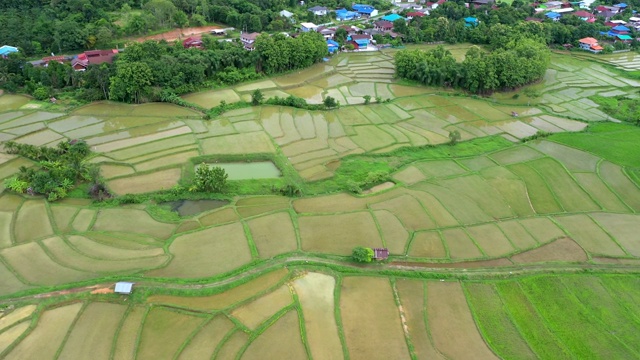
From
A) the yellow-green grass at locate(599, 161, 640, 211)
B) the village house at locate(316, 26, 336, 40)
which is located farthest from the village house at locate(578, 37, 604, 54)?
the village house at locate(316, 26, 336, 40)

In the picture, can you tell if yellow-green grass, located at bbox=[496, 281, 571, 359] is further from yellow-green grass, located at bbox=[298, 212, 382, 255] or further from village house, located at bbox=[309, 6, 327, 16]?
village house, located at bbox=[309, 6, 327, 16]

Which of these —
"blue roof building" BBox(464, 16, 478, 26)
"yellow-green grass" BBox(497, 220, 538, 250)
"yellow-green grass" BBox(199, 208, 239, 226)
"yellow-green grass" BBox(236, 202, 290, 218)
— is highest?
"blue roof building" BBox(464, 16, 478, 26)

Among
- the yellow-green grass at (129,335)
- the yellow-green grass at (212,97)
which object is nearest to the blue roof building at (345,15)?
the yellow-green grass at (212,97)

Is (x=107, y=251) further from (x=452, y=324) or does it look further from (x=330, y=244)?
(x=452, y=324)

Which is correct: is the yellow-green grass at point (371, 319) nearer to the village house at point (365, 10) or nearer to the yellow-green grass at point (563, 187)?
the yellow-green grass at point (563, 187)

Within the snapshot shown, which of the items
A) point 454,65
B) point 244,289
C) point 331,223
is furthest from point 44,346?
point 454,65

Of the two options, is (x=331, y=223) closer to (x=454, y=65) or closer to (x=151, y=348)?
(x=151, y=348)

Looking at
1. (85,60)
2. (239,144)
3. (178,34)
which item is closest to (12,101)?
(85,60)
